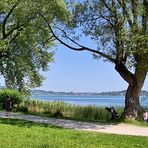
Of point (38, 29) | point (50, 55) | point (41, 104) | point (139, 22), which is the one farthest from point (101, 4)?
point (50, 55)

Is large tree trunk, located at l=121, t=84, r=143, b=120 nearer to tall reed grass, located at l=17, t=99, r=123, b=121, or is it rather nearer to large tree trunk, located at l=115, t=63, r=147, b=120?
large tree trunk, located at l=115, t=63, r=147, b=120

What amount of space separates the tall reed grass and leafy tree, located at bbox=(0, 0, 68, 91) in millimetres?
3491

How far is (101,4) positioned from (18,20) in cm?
1008

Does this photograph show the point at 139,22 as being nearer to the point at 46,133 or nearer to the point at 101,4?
the point at 101,4

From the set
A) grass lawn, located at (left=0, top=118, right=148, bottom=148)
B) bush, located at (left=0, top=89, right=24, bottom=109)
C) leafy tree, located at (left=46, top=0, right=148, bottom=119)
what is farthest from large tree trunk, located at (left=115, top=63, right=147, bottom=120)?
bush, located at (left=0, top=89, right=24, bottom=109)

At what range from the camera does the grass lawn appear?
1558 centimetres

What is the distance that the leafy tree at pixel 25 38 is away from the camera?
3366 cm

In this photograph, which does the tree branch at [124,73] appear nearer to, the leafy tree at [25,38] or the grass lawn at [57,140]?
the leafy tree at [25,38]

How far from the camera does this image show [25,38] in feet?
124

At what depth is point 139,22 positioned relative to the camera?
27547 millimetres

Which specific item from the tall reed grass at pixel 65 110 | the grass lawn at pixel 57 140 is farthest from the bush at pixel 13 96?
the grass lawn at pixel 57 140

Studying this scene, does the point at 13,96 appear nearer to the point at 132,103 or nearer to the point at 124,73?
the point at 124,73

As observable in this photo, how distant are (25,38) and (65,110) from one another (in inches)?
284

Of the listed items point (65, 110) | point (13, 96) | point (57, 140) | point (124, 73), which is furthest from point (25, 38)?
point (57, 140)
